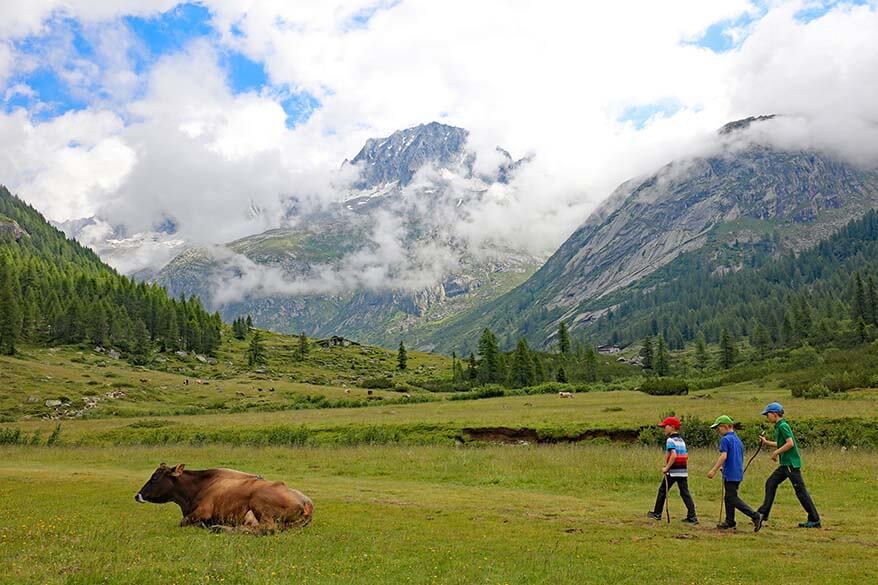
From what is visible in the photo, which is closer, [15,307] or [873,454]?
[873,454]

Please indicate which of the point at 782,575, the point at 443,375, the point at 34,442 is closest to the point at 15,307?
the point at 34,442

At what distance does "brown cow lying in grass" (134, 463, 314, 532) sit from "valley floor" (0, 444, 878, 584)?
0.75 meters

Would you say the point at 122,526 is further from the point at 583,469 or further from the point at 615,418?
the point at 615,418

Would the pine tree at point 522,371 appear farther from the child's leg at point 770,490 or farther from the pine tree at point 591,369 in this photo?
the child's leg at point 770,490

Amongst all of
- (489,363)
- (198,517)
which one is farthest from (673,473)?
(489,363)

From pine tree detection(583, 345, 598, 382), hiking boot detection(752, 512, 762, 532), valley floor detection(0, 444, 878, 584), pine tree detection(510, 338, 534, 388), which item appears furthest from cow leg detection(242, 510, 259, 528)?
pine tree detection(583, 345, 598, 382)

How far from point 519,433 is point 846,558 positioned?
107ft

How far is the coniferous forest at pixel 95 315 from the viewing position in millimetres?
133750

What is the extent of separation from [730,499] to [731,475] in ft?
2.29

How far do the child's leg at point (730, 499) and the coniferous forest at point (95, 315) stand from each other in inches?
5294

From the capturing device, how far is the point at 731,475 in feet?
60.7

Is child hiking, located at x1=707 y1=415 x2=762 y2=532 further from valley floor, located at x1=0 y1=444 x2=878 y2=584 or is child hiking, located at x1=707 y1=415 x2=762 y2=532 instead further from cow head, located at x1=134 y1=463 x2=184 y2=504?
cow head, located at x1=134 y1=463 x2=184 y2=504

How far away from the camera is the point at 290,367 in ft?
529

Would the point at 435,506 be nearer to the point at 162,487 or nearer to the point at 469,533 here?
the point at 469,533
